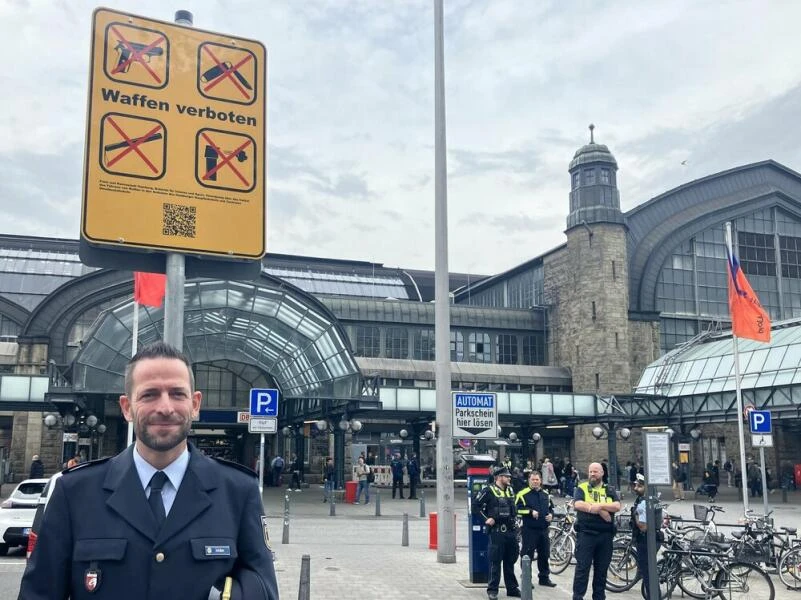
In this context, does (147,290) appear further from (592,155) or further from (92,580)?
(592,155)

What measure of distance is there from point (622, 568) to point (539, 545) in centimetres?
140

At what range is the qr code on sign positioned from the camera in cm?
480

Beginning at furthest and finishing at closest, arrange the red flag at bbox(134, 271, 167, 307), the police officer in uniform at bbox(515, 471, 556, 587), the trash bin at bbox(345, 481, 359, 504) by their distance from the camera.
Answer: the trash bin at bbox(345, 481, 359, 504) < the red flag at bbox(134, 271, 167, 307) < the police officer in uniform at bbox(515, 471, 556, 587)

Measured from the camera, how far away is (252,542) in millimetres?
2732

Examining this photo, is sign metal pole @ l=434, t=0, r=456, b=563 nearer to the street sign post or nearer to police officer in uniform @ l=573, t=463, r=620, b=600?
the street sign post

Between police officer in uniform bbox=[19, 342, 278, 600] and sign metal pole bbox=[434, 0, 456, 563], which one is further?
sign metal pole bbox=[434, 0, 456, 563]

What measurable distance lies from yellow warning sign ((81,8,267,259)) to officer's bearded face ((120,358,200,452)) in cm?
204

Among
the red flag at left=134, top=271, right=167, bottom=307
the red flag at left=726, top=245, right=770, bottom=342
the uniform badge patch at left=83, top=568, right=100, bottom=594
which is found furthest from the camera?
the red flag at left=726, top=245, right=770, bottom=342

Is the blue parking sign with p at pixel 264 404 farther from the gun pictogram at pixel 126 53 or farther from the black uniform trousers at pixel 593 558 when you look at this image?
the gun pictogram at pixel 126 53

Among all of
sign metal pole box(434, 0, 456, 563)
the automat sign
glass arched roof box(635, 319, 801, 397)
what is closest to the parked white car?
sign metal pole box(434, 0, 456, 563)

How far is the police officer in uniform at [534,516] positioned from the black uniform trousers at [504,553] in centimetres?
81

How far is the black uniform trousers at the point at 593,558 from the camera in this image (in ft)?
35.6

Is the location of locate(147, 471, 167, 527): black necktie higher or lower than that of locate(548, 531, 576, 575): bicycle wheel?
higher

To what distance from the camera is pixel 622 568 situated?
44.0 ft
